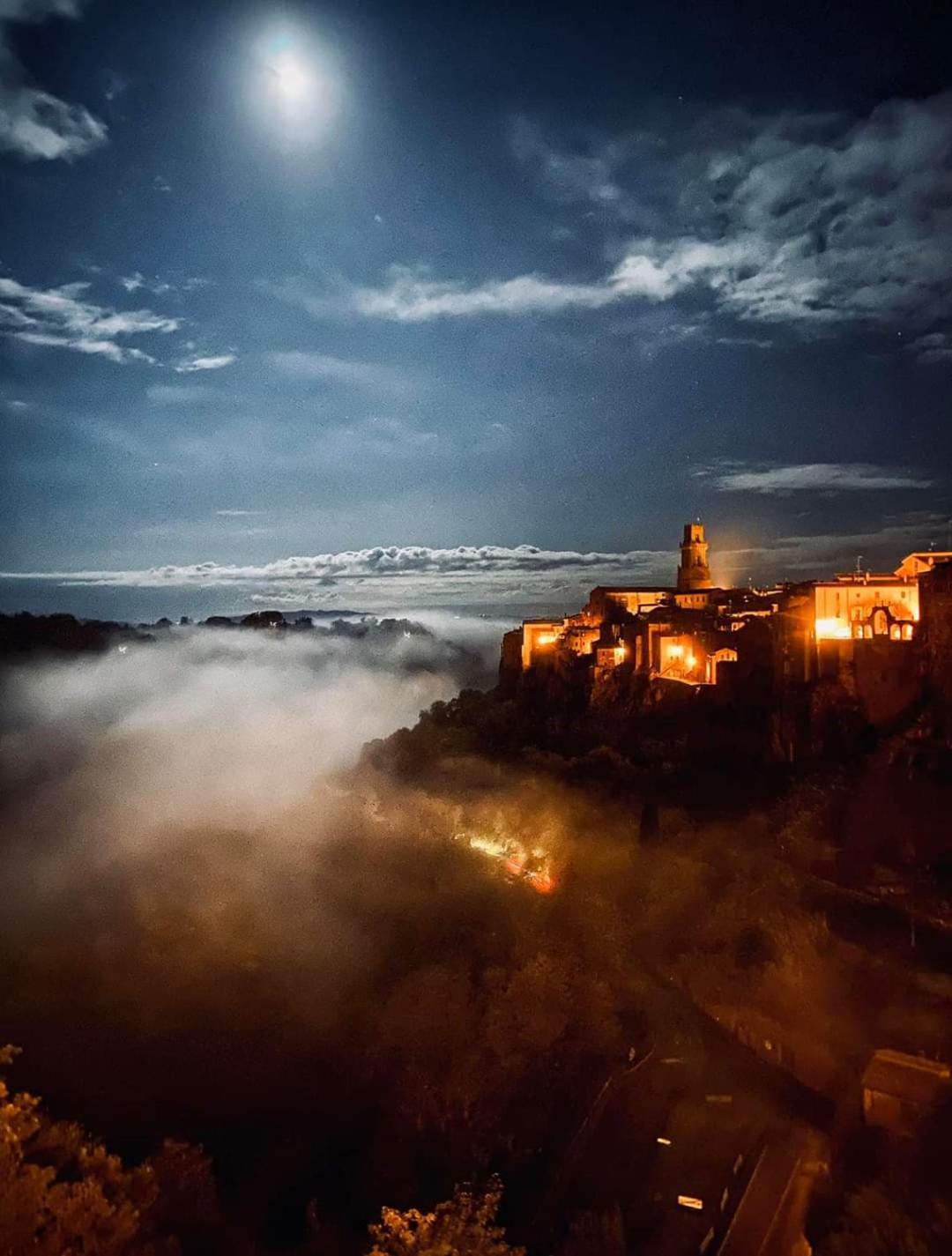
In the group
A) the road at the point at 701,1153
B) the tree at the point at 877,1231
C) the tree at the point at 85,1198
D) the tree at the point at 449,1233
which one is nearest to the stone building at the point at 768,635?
the road at the point at 701,1153

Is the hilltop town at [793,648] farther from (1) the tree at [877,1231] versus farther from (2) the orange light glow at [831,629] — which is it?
(1) the tree at [877,1231]

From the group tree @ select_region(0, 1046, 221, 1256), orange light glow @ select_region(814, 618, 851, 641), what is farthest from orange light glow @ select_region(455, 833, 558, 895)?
tree @ select_region(0, 1046, 221, 1256)

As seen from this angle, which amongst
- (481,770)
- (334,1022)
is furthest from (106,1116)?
(481,770)

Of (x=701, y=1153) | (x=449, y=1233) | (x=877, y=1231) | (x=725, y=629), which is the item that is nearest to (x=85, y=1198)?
(x=449, y=1233)

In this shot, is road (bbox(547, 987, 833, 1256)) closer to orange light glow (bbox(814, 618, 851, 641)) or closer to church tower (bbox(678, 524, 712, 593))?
orange light glow (bbox(814, 618, 851, 641))

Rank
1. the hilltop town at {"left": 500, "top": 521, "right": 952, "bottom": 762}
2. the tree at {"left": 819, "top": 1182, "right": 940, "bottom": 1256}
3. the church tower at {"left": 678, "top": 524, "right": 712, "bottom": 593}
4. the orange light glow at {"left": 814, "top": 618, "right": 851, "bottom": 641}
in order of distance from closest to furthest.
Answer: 1. the tree at {"left": 819, "top": 1182, "right": 940, "bottom": 1256}
2. the hilltop town at {"left": 500, "top": 521, "right": 952, "bottom": 762}
3. the orange light glow at {"left": 814, "top": 618, "right": 851, "bottom": 641}
4. the church tower at {"left": 678, "top": 524, "right": 712, "bottom": 593}

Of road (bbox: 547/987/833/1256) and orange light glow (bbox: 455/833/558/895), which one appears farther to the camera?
orange light glow (bbox: 455/833/558/895)

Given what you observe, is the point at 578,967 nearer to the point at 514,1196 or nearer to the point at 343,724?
the point at 514,1196
